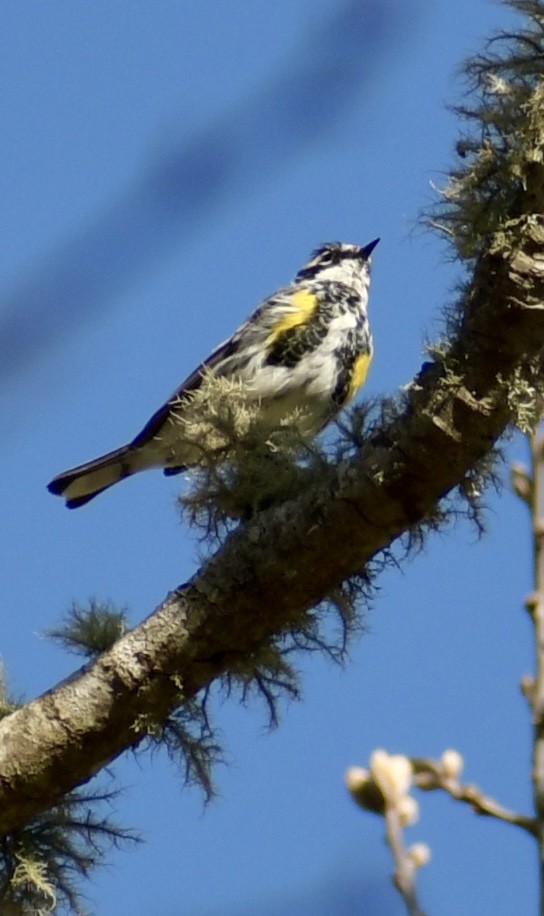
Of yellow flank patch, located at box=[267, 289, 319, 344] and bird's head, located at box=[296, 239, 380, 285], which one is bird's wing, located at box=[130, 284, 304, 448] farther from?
bird's head, located at box=[296, 239, 380, 285]

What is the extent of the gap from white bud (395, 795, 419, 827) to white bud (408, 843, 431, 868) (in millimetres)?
16

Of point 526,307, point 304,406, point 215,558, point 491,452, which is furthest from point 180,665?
point 304,406

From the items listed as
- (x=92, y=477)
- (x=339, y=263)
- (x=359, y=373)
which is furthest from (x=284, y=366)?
(x=339, y=263)

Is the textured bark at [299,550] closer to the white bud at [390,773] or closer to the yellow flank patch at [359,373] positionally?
the yellow flank patch at [359,373]

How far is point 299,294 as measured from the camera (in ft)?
17.1

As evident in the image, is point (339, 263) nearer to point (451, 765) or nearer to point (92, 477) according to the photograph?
point (92, 477)

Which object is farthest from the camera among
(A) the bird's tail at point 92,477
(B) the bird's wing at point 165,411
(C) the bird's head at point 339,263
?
(C) the bird's head at point 339,263

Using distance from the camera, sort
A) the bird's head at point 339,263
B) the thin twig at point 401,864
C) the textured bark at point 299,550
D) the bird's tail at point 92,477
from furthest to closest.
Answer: the bird's head at point 339,263
the bird's tail at point 92,477
the textured bark at point 299,550
the thin twig at point 401,864

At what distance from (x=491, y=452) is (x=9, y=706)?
1.16 m

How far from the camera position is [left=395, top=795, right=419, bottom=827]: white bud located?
1.00 meters

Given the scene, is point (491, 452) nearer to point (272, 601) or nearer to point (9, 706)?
point (272, 601)

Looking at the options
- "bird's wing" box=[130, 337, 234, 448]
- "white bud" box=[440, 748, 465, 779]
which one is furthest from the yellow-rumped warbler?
"white bud" box=[440, 748, 465, 779]

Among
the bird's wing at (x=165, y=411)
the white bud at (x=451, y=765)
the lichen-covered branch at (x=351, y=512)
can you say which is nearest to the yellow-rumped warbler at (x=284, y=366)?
the bird's wing at (x=165, y=411)

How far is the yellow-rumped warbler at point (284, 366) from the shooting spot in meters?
4.61
